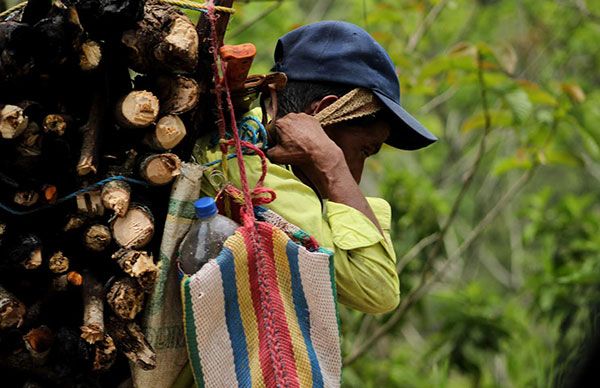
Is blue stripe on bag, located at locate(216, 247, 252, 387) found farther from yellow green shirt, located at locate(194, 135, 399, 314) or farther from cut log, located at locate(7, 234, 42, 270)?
cut log, located at locate(7, 234, 42, 270)

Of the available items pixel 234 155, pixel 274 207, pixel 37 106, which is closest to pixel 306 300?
pixel 274 207

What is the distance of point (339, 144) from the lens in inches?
88.8

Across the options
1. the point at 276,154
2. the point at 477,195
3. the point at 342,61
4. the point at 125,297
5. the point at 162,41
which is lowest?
the point at 477,195

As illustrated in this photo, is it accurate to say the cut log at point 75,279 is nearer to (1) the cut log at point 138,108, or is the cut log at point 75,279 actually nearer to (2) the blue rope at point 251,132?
(1) the cut log at point 138,108

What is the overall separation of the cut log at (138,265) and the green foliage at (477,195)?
130 cm

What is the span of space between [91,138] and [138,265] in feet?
1.01

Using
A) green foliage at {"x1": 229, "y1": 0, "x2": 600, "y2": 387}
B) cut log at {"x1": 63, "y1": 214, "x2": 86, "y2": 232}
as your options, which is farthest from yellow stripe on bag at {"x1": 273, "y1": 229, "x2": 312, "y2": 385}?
green foliage at {"x1": 229, "y1": 0, "x2": 600, "y2": 387}

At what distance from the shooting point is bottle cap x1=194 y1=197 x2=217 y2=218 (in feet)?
5.89

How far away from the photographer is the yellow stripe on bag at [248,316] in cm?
179

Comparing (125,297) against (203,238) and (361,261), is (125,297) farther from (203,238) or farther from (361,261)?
(361,261)

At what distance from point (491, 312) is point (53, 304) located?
11.6 feet

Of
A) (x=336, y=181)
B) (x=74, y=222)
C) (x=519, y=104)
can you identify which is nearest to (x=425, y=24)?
(x=519, y=104)

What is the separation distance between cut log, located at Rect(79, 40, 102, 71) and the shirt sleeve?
69 cm

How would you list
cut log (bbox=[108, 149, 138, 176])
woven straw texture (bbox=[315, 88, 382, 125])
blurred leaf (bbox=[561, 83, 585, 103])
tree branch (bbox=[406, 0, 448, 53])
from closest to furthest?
cut log (bbox=[108, 149, 138, 176]) → woven straw texture (bbox=[315, 88, 382, 125]) → blurred leaf (bbox=[561, 83, 585, 103]) → tree branch (bbox=[406, 0, 448, 53])
